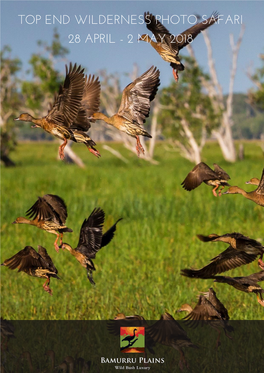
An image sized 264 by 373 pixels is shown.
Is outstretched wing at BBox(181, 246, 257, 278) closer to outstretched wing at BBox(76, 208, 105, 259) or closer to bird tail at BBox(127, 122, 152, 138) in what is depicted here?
outstretched wing at BBox(76, 208, 105, 259)

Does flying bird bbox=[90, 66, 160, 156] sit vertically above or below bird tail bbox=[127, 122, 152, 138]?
above

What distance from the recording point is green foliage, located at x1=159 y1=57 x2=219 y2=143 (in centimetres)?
4747

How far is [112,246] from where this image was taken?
14.2 m

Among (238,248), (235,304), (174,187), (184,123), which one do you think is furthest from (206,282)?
(184,123)

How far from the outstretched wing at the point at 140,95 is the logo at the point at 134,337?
186 centimetres

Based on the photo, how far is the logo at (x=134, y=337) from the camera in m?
4.06

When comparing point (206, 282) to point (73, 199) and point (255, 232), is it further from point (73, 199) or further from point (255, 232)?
point (73, 199)

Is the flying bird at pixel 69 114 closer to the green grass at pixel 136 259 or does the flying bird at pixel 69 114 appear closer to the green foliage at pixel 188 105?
the green grass at pixel 136 259

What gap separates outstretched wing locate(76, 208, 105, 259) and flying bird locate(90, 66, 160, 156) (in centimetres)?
57

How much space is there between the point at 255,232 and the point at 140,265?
4.94m

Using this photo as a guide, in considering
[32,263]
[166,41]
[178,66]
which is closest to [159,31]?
[166,41]

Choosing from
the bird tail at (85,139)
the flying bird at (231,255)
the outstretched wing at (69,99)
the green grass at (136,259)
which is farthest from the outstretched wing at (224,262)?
the green grass at (136,259)

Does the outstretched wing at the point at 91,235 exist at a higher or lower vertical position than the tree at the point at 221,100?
lower

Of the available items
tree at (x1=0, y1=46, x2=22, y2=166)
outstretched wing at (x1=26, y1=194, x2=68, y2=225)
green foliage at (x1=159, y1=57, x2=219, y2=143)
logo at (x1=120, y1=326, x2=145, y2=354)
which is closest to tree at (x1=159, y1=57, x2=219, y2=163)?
green foliage at (x1=159, y1=57, x2=219, y2=143)
